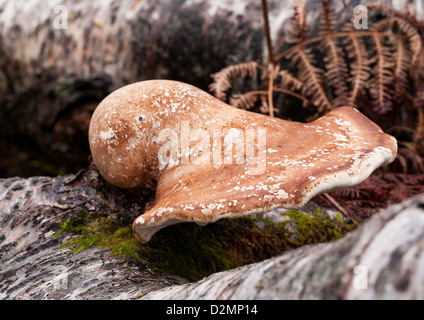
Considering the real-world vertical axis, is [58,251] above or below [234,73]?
below

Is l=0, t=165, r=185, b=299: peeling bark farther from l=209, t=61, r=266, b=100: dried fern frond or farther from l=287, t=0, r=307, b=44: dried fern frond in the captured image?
l=287, t=0, r=307, b=44: dried fern frond

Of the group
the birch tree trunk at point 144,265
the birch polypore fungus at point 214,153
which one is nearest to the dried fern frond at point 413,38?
the birch polypore fungus at point 214,153

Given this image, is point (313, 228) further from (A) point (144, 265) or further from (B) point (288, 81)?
(B) point (288, 81)

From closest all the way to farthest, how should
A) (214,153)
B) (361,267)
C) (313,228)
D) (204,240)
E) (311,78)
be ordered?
(361,267)
(214,153)
(204,240)
(313,228)
(311,78)

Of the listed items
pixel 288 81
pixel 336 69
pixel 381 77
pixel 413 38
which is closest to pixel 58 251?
pixel 288 81

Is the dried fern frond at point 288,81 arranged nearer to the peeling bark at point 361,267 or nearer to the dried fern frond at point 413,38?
the dried fern frond at point 413,38

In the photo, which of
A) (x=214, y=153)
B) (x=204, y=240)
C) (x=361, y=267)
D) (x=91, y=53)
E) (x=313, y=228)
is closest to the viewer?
(x=361, y=267)

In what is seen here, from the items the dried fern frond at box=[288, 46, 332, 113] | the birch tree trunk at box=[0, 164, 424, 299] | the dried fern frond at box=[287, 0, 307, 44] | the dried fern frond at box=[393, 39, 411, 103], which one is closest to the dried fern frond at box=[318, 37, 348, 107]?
the dried fern frond at box=[288, 46, 332, 113]
